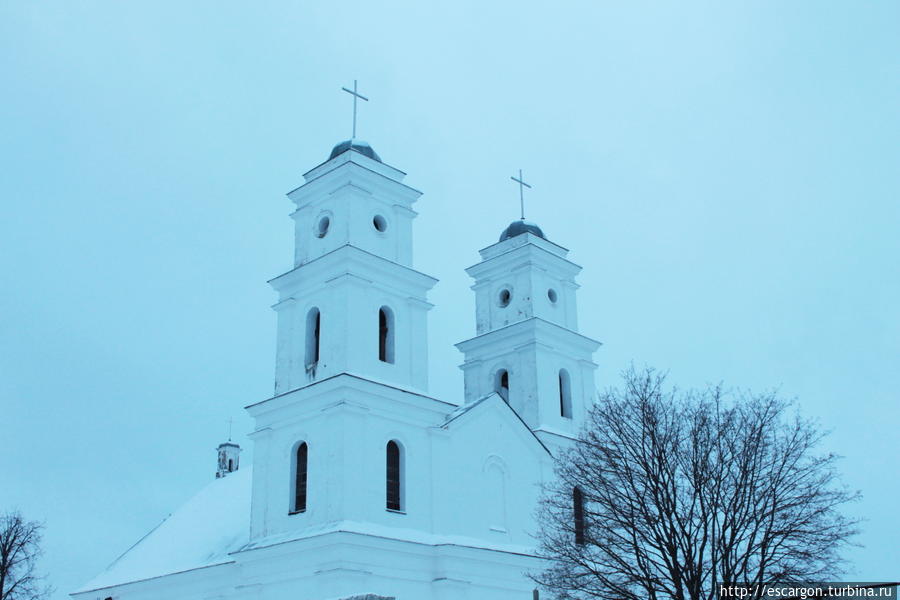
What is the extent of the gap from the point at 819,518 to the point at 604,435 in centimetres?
487

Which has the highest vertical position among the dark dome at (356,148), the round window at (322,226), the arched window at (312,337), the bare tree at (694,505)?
the dark dome at (356,148)

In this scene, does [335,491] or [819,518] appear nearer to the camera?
[819,518]

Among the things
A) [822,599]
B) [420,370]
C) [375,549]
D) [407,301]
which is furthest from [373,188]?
[822,599]

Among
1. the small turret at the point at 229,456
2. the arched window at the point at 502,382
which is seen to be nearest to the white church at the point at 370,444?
the arched window at the point at 502,382

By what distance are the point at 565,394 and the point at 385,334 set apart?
8651 millimetres

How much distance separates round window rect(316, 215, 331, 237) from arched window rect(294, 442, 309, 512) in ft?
21.1

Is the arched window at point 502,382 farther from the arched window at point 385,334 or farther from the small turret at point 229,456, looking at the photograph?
the small turret at point 229,456

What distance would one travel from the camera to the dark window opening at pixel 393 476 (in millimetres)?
25766

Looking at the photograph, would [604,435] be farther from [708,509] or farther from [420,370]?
[420,370]

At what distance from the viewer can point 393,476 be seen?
1026 inches

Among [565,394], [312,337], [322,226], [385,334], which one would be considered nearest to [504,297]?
[565,394]

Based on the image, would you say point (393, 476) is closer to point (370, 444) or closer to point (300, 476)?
point (370, 444)

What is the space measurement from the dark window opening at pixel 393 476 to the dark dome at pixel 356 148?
8962mm

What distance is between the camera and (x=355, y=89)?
31.5 metres
